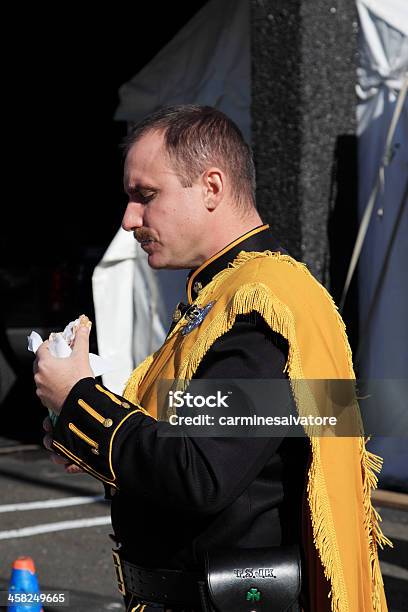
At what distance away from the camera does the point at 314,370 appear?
81.4 inches

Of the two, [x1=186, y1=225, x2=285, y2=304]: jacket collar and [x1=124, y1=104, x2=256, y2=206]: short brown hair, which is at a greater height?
[x1=124, y1=104, x2=256, y2=206]: short brown hair

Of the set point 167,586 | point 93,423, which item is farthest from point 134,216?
point 167,586

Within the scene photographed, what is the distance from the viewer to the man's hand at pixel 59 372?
210 cm

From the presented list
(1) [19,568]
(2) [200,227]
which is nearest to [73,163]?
(1) [19,568]

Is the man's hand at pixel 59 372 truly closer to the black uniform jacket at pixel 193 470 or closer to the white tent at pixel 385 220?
the black uniform jacket at pixel 193 470

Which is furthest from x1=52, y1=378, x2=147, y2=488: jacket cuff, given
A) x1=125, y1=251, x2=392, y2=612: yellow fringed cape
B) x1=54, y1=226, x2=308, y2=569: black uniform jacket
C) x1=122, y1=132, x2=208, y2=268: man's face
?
x1=122, y1=132, x2=208, y2=268: man's face

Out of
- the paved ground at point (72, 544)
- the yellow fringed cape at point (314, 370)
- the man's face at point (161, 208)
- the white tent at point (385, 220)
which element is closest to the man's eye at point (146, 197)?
the man's face at point (161, 208)

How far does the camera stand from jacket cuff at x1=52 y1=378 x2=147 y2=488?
2047 mm

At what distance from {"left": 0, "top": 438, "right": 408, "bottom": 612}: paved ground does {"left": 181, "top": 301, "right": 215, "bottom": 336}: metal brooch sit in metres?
2.90

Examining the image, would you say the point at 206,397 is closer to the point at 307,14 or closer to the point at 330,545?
the point at 330,545

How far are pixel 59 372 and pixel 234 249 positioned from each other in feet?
1.54

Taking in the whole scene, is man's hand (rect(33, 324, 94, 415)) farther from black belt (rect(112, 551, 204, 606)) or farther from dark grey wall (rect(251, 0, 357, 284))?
dark grey wall (rect(251, 0, 357, 284))

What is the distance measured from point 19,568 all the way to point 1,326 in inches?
304

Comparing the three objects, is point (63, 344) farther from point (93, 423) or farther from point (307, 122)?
point (307, 122)
